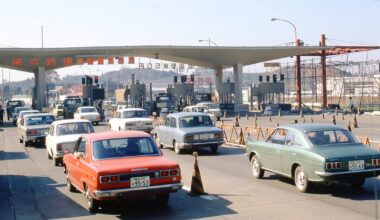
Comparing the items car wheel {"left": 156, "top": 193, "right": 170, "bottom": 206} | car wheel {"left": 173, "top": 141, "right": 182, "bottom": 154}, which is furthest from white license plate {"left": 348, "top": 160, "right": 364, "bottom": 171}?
car wheel {"left": 173, "top": 141, "right": 182, "bottom": 154}

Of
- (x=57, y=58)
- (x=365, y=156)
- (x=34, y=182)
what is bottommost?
(x=34, y=182)

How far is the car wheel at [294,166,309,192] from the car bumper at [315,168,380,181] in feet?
1.64

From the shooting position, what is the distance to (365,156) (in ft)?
35.6

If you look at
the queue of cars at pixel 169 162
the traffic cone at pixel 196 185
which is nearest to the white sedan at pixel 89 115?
the queue of cars at pixel 169 162

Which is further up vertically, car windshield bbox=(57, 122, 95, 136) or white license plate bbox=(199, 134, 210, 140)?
car windshield bbox=(57, 122, 95, 136)

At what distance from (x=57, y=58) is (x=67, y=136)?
44.2 metres

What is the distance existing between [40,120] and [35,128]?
106cm

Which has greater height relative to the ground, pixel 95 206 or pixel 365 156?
pixel 365 156

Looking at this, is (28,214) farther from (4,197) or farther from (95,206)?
(4,197)

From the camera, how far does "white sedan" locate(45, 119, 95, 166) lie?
1744 centimetres

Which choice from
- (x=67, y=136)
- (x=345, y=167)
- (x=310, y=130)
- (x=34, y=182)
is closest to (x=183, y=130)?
(x=67, y=136)

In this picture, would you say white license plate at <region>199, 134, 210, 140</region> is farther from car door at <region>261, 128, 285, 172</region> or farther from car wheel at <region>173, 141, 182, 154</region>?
car door at <region>261, 128, 285, 172</region>

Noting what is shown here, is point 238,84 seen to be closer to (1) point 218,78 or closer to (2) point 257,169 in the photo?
(1) point 218,78

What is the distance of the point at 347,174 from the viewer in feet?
35.0
